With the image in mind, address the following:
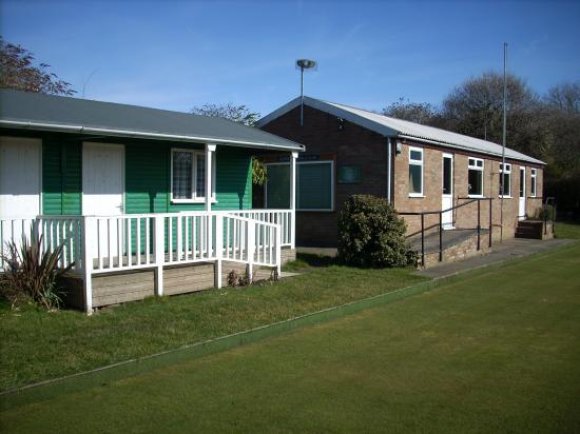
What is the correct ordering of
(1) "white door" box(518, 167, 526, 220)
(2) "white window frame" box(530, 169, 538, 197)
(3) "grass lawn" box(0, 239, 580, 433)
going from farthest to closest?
(2) "white window frame" box(530, 169, 538, 197) → (1) "white door" box(518, 167, 526, 220) → (3) "grass lawn" box(0, 239, 580, 433)

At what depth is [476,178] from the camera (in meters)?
23.0

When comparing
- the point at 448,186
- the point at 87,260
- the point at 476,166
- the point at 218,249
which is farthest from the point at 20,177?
the point at 476,166

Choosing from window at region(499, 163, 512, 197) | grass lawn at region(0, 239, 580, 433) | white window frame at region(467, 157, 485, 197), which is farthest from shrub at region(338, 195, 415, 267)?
window at region(499, 163, 512, 197)

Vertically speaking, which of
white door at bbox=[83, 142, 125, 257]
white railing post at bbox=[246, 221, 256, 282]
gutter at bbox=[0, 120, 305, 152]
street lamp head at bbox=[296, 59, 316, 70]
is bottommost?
white railing post at bbox=[246, 221, 256, 282]

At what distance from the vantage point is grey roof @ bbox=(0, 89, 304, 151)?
30.9ft

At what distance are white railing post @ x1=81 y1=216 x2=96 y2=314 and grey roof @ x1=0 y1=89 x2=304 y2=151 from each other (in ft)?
5.72

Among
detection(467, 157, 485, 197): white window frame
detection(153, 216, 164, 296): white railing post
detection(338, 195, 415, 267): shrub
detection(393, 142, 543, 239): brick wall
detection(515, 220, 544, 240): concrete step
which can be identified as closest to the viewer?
detection(153, 216, 164, 296): white railing post

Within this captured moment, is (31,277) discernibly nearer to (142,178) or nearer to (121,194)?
(121,194)

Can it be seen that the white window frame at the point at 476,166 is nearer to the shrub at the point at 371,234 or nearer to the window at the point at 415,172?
the window at the point at 415,172

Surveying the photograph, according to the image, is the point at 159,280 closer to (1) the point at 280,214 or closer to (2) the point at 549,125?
(1) the point at 280,214

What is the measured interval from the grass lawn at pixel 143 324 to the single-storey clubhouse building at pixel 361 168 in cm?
613

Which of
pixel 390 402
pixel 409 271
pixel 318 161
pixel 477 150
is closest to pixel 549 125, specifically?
pixel 477 150

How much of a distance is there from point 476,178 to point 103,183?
1555 centimetres

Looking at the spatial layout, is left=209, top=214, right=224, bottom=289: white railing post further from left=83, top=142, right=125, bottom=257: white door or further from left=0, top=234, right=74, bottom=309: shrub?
left=0, top=234, right=74, bottom=309: shrub
